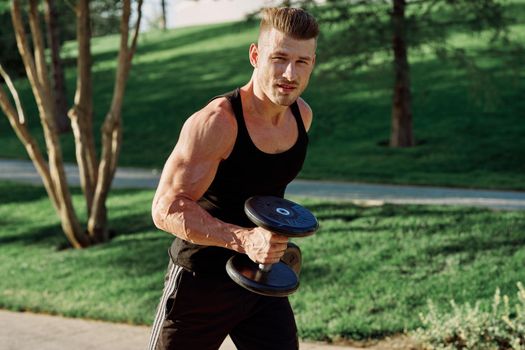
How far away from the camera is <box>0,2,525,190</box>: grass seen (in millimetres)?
15398

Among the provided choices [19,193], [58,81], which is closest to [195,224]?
[19,193]

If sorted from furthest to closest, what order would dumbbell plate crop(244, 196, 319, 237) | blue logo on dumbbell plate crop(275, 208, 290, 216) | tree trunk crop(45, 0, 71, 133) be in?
tree trunk crop(45, 0, 71, 133)
blue logo on dumbbell plate crop(275, 208, 290, 216)
dumbbell plate crop(244, 196, 319, 237)

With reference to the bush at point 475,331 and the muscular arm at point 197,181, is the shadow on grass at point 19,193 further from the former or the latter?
the muscular arm at point 197,181

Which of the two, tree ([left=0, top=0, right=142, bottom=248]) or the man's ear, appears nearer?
the man's ear

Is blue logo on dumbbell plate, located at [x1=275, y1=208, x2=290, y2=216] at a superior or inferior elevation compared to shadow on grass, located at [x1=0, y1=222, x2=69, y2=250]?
superior

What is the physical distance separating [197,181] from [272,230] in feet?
1.38

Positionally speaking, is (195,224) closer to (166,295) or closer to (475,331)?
(166,295)

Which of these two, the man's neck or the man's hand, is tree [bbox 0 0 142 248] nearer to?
the man's neck

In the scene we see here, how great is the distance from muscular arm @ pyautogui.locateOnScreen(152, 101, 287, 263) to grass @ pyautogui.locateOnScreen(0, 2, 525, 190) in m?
10.6

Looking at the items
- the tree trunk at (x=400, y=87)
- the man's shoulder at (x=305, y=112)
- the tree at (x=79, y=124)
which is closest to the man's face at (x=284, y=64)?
the man's shoulder at (x=305, y=112)

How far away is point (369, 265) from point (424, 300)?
0.98 m

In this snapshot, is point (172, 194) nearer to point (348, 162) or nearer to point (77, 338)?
point (77, 338)

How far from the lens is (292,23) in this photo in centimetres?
286

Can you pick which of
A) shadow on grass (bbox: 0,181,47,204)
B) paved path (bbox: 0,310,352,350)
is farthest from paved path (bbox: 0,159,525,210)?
paved path (bbox: 0,310,352,350)
